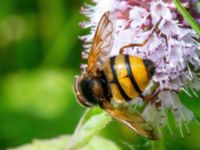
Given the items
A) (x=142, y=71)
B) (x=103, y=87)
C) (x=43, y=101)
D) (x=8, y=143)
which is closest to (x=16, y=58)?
(x=43, y=101)

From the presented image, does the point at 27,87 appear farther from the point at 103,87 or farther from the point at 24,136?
the point at 103,87

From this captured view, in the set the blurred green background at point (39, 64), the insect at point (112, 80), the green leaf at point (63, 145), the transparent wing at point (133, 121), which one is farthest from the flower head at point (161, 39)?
the blurred green background at point (39, 64)

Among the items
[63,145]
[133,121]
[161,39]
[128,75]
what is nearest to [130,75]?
[128,75]

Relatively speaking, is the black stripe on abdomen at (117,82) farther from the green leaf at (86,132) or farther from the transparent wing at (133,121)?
the green leaf at (86,132)

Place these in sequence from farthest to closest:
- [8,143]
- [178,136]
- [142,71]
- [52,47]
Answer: [52,47]
[8,143]
[178,136]
[142,71]

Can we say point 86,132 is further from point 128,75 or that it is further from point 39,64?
point 39,64

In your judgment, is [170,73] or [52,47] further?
[52,47]
